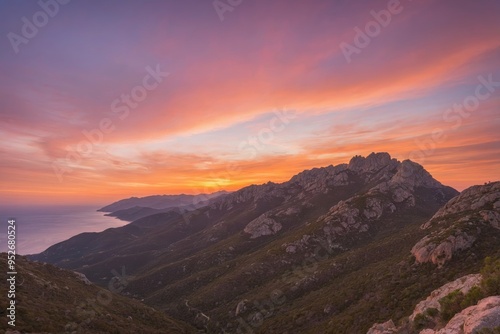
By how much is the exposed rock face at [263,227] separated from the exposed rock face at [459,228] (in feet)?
328

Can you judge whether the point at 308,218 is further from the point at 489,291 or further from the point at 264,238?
the point at 489,291

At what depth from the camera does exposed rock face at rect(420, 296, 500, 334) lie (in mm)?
15305

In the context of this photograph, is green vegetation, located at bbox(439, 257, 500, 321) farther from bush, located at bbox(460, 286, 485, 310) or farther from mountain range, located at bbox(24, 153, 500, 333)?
mountain range, located at bbox(24, 153, 500, 333)

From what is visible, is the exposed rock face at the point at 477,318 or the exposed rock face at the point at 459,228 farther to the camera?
the exposed rock face at the point at 459,228

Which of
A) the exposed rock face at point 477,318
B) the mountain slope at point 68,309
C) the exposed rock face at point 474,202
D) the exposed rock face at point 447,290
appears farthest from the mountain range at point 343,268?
the mountain slope at point 68,309

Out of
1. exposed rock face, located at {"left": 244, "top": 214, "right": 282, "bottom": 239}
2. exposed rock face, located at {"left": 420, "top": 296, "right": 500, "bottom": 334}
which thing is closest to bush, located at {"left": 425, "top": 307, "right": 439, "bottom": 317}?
exposed rock face, located at {"left": 420, "top": 296, "right": 500, "bottom": 334}

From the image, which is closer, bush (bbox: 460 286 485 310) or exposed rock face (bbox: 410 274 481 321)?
bush (bbox: 460 286 485 310)

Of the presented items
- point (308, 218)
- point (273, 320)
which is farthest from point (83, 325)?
point (308, 218)

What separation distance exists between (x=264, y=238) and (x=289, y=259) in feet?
176

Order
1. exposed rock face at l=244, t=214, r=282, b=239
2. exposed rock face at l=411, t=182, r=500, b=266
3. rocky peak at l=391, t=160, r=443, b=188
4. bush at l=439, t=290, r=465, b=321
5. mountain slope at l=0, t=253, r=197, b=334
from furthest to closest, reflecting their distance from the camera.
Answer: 1. rocky peak at l=391, t=160, r=443, b=188
2. exposed rock face at l=244, t=214, r=282, b=239
3. exposed rock face at l=411, t=182, r=500, b=266
4. mountain slope at l=0, t=253, r=197, b=334
5. bush at l=439, t=290, r=465, b=321

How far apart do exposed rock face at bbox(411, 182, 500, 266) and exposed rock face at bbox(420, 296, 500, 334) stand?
4308 cm

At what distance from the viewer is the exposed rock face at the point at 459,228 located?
5447 cm

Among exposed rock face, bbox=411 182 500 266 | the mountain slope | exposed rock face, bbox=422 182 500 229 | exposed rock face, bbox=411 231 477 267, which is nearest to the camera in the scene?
the mountain slope

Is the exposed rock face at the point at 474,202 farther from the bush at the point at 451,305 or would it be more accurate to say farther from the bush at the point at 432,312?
the bush at the point at 432,312
